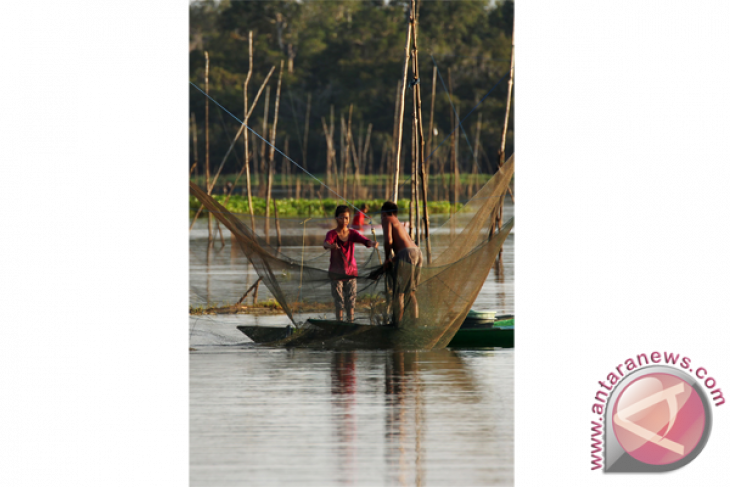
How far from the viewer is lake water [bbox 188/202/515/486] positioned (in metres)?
3.71

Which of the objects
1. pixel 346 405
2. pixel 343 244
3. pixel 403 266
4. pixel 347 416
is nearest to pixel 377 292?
pixel 403 266

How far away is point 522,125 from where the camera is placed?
5223 millimetres

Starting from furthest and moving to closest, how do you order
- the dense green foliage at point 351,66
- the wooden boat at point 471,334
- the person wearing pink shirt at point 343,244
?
the dense green foliage at point 351,66 < the person wearing pink shirt at point 343,244 < the wooden boat at point 471,334

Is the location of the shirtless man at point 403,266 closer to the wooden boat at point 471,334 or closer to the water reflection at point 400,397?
the water reflection at point 400,397

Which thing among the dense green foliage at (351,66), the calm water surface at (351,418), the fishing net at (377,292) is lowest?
the calm water surface at (351,418)

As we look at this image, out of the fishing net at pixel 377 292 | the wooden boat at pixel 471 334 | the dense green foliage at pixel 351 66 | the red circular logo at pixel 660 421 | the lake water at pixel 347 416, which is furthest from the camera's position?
the dense green foliage at pixel 351 66

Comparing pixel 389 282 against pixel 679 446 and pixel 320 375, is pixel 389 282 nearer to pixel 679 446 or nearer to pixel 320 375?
pixel 320 375

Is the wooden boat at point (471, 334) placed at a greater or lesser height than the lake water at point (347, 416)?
greater

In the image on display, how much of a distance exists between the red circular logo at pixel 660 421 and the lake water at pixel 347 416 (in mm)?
488

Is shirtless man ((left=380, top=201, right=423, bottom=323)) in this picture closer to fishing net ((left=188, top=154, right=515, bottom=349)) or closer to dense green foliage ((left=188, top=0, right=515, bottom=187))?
fishing net ((left=188, top=154, right=515, bottom=349))

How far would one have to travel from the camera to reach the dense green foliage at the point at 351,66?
32375 millimetres

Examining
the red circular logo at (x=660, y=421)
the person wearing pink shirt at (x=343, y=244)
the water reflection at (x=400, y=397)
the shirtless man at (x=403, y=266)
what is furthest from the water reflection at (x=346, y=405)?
the red circular logo at (x=660, y=421)

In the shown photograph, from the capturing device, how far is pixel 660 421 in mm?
3553

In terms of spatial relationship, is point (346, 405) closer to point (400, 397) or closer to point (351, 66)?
point (400, 397)
